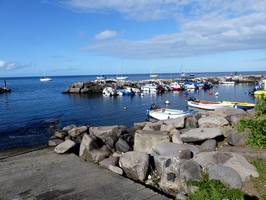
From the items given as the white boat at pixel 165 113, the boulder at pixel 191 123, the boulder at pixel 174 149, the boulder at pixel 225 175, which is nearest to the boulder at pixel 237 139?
the boulder at pixel 174 149

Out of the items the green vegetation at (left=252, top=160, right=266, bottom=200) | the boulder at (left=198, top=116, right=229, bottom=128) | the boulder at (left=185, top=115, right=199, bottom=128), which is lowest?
the green vegetation at (left=252, top=160, right=266, bottom=200)

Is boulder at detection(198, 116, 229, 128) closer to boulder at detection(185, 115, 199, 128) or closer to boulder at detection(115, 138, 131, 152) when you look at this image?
boulder at detection(185, 115, 199, 128)

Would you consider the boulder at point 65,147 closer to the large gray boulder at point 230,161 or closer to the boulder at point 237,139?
the large gray boulder at point 230,161

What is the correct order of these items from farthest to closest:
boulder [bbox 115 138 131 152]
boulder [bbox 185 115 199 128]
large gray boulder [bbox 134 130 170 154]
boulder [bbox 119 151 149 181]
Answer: boulder [bbox 185 115 199 128] < boulder [bbox 115 138 131 152] < large gray boulder [bbox 134 130 170 154] < boulder [bbox 119 151 149 181]

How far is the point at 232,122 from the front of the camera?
1282 centimetres

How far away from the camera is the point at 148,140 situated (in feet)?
38.1

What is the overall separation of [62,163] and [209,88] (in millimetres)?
63533

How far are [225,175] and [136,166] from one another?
8.98ft

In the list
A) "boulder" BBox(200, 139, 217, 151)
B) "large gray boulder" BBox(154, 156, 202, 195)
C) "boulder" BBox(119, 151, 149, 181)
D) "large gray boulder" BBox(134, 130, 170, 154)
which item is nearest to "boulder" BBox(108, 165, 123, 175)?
"boulder" BBox(119, 151, 149, 181)

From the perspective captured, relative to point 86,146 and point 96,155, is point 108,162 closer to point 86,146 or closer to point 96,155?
point 96,155

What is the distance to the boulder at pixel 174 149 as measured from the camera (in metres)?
9.50

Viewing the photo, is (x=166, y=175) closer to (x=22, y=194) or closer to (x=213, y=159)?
(x=213, y=159)

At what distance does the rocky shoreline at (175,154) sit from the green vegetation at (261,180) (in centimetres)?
16

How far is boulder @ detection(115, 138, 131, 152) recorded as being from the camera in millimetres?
12134
